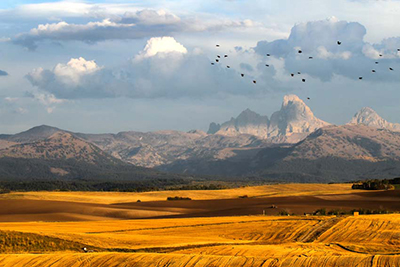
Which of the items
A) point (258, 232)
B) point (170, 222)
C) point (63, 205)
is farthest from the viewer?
point (63, 205)

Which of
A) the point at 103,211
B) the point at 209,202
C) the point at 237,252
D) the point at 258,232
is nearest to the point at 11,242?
the point at 237,252

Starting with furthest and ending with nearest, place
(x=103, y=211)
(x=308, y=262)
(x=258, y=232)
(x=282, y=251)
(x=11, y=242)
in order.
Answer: (x=103, y=211) < (x=258, y=232) < (x=11, y=242) < (x=282, y=251) < (x=308, y=262)

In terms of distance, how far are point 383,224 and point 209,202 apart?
77.5 m

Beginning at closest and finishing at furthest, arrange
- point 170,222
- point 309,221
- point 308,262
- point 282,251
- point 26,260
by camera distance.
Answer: point 308,262 → point 26,260 → point 282,251 → point 309,221 → point 170,222

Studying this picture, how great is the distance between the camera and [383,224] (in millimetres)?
89750

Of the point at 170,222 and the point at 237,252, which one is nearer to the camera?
the point at 237,252

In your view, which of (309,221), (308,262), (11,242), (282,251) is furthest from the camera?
(309,221)

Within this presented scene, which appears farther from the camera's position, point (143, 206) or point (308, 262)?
point (143, 206)

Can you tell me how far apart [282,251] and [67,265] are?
1861cm

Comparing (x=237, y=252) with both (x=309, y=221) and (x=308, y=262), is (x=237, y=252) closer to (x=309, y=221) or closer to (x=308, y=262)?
(x=308, y=262)

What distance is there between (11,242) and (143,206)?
87693 millimetres

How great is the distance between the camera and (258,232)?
279 feet

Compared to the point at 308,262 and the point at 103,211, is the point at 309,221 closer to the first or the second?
the point at 308,262

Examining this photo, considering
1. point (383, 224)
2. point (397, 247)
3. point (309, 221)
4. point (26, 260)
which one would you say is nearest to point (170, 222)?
point (309, 221)
